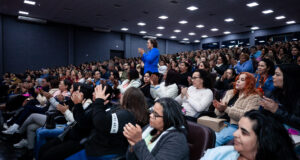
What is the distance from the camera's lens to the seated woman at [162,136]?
1.31m

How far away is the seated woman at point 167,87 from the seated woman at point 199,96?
0.57m

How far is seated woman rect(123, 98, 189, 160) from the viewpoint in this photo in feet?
4.30

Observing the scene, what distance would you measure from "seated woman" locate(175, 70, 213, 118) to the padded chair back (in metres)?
1.06

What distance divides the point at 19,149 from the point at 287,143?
3750mm

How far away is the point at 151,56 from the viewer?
431cm

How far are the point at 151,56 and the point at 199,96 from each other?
185 cm

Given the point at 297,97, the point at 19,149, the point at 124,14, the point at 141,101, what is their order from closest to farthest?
the point at 297,97 → the point at 141,101 → the point at 19,149 → the point at 124,14

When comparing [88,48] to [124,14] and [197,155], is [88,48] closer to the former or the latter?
[124,14]

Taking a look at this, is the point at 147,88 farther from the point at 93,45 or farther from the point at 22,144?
the point at 93,45

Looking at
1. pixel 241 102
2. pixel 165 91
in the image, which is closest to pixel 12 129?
pixel 165 91

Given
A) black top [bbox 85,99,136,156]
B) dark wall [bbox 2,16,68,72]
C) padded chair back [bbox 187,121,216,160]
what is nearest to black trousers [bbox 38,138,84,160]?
black top [bbox 85,99,136,156]

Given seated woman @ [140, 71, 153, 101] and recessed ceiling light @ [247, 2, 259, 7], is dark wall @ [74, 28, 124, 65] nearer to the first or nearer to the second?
recessed ceiling light @ [247, 2, 259, 7]

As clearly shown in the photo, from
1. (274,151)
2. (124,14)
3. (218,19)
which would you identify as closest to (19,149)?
(274,151)

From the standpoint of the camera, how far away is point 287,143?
3.34 ft
